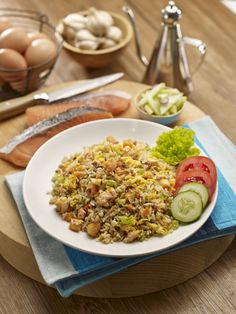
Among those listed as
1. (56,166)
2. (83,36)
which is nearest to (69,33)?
(83,36)

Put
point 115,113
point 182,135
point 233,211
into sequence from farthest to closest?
point 115,113
point 182,135
point 233,211

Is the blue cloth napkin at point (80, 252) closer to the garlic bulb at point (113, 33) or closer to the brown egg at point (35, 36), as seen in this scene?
the brown egg at point (35, 36)

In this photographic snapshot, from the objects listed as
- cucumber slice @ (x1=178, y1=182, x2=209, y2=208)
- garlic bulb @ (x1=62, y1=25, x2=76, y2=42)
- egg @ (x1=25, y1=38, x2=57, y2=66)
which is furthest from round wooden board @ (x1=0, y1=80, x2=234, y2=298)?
garlic bulb @ (x1=62, y1=25, x2=76, y2=42)

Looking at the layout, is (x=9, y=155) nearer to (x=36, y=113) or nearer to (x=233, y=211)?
(x=36, y=113)

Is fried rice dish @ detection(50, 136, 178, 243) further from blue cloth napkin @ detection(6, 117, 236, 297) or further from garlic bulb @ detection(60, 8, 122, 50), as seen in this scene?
garlic bulb @ detection(60, 8, 122, 50)

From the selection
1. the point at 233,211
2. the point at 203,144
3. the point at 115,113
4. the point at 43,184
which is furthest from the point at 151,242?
the point at 115,113

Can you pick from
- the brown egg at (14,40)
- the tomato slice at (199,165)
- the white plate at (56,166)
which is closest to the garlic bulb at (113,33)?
the brown egg at (14,40)
